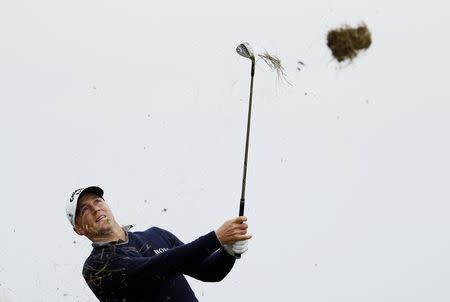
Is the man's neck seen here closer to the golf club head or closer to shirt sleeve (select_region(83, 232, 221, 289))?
shirt sleeve (select_region(83, 232, 221, 289))

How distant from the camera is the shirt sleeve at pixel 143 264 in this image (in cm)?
296

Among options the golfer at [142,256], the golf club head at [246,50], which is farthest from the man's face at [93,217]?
the golf club head at [246,50]

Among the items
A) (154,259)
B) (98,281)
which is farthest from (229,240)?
(98,281)

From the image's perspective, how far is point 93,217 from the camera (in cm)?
331

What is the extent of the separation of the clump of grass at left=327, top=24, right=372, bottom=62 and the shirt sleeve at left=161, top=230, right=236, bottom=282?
212 cm

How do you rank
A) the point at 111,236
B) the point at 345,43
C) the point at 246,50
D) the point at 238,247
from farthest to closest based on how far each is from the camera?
1. the point at 345,43
2. the point at 246,50
3. the point at 111,236
4. the point at 238,247

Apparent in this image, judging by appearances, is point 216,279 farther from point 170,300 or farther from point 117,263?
point 117,263

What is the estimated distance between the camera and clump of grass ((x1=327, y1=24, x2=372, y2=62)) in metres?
4.99

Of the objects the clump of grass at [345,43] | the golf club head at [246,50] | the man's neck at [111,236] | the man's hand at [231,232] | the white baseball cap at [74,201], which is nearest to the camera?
the man's hand at [231,232]

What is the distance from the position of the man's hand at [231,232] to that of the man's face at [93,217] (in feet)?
1.78

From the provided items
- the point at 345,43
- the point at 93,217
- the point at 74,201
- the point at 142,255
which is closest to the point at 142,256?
the point at 142,255

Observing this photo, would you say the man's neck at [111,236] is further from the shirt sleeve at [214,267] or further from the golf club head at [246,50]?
the golf club head at [246,50]

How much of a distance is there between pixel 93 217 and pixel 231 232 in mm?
691

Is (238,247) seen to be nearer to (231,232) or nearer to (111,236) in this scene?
(231,232)
